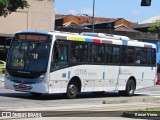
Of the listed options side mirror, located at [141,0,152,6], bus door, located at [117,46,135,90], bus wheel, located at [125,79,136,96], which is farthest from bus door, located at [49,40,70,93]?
bus wheel, located at [125,79,136,96]

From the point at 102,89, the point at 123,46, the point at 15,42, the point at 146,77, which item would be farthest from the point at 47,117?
the point at 146,77

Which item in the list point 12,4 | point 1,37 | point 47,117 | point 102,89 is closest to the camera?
point 47,117

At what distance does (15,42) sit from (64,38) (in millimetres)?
2214

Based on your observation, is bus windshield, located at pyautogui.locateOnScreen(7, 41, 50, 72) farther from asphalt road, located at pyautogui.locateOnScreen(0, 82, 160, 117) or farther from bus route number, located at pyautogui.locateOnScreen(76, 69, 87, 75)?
bus route number, located at pyautogui.locateOnScreen(76, 69, 87, 75)

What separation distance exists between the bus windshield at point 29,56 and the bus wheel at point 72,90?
2000 mm

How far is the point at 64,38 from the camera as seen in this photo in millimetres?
21594

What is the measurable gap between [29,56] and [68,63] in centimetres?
187

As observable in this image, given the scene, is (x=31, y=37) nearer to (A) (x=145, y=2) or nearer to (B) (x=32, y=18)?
(A) (x=145, y=2)

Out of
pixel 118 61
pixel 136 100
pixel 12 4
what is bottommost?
pixel 136 100

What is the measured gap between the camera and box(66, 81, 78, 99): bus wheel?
22078mm

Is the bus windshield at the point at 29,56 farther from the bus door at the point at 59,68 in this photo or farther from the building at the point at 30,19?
the building at the point at 30,19

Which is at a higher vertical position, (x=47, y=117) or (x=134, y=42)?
(x=134, y=42)

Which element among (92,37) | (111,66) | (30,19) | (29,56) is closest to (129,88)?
(111,66)

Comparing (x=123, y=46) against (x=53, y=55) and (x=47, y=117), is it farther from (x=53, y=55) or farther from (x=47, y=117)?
(x=47, y=117)
